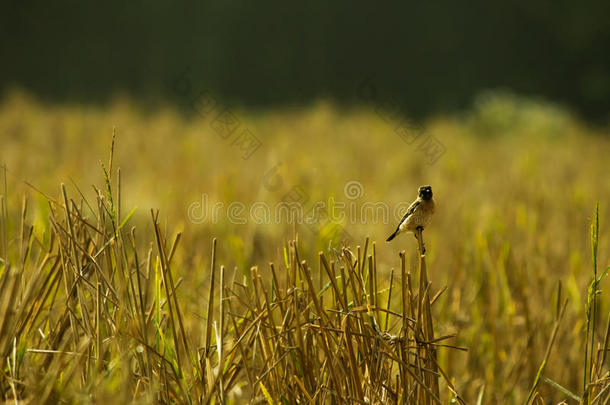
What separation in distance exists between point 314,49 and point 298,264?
29.3 ft

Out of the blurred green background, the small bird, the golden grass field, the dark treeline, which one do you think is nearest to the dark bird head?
the small bird

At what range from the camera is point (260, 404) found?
0.95 m

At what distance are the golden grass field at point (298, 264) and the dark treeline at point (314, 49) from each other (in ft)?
5.81

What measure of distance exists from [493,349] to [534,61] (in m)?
9.27

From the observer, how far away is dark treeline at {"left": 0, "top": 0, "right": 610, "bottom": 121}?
335 inches

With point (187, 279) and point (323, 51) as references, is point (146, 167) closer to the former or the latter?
point (187, 279)

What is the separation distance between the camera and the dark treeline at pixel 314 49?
8.52 metres

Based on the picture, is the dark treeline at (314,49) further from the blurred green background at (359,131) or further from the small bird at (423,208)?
the small bird at (423,208)

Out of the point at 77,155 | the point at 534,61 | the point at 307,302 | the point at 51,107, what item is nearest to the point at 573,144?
the point at 534,61

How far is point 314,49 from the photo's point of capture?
944cm

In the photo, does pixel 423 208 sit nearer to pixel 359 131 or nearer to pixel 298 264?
pixel 298 264

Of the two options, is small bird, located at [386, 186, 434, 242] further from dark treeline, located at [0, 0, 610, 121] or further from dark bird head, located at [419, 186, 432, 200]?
dark treeline, located at [0, 0, 610, 121]

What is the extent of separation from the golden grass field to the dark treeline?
1.77 meters

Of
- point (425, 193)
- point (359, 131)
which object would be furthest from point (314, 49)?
point (425, 193)
